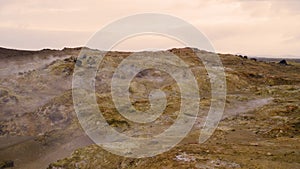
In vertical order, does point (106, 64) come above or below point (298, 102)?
above

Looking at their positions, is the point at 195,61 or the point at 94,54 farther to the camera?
the point at 195,61

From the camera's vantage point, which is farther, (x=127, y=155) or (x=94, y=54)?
(x=94, y=54)

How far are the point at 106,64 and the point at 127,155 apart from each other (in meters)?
56.1

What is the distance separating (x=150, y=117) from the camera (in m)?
49.5

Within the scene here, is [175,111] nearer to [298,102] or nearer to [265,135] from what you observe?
[265,135]

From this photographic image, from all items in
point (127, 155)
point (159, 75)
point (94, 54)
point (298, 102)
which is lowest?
point (127, 155)

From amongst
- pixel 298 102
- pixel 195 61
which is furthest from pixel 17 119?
pixel 195 61

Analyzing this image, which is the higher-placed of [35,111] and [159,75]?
[159,75]

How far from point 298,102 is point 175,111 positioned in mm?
19112

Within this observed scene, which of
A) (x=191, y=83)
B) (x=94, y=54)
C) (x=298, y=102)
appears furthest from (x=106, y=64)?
(x=298, y=102)

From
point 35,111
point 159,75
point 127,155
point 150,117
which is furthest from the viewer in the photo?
point 159,75

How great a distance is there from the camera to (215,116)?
163ft

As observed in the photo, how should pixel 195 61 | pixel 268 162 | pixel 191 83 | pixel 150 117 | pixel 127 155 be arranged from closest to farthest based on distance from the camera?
pixel 268 162 < pixel 127 155 < pixel 150 117 < pixel 191 83 < pixel 195 61

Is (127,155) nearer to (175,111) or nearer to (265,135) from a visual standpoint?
(265,135)
